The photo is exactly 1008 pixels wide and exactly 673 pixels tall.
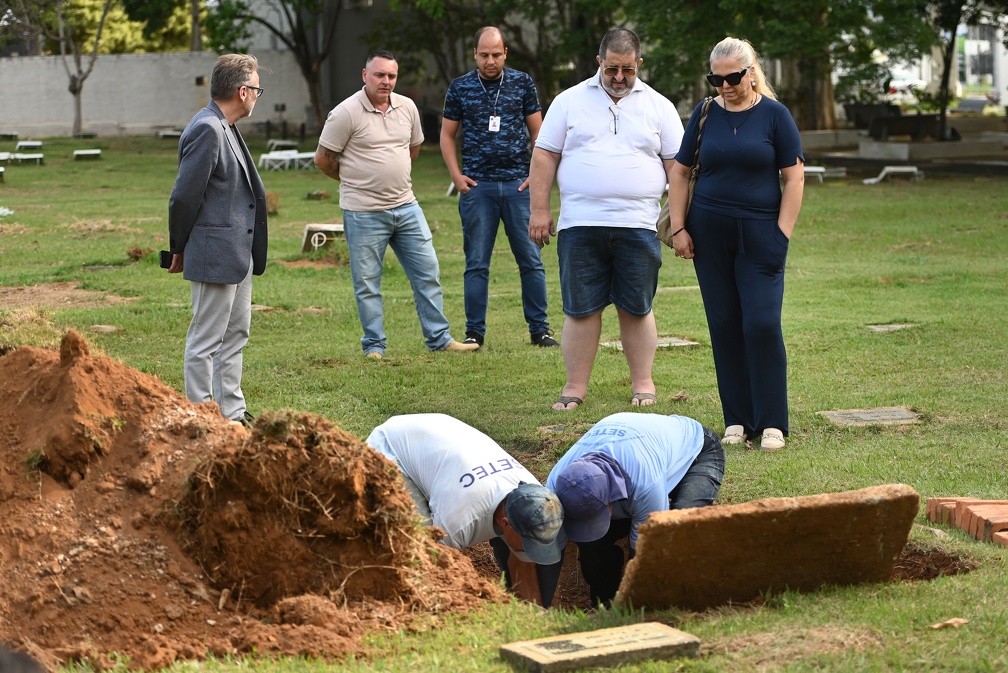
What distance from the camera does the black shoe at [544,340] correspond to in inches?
354

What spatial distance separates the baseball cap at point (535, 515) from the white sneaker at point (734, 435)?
2.14 m

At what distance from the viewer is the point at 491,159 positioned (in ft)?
28.6

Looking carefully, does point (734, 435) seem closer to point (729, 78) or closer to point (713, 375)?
point (713, 375)

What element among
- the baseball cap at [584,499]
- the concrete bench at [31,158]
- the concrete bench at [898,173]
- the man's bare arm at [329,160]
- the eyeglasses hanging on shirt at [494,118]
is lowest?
the baseball cap at [584,499]

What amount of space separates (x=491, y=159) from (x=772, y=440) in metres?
3.38

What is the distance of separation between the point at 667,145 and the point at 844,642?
392 centimetres

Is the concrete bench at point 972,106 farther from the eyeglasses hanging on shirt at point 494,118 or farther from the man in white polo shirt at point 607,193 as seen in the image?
the man in white polo shirt at point 607,193

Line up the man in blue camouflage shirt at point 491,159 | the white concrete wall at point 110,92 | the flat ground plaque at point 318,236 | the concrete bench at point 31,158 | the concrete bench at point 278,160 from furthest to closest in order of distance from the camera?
the white concrete wall at point 110,92 < the concrete bench at point 31,158 < the concrete bench at point 278,160 < the flat ground plaque at point 318,236 < the man in blue camouflage shirt at point 491,159

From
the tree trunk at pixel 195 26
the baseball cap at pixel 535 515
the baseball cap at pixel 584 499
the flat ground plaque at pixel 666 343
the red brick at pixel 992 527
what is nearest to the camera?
the baseball cap at pixel 535 515

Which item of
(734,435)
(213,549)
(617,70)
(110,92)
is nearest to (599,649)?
(213,549)

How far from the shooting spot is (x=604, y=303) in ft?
23.5

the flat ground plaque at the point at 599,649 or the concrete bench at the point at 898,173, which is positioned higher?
the concrete bench at the point at 898,173

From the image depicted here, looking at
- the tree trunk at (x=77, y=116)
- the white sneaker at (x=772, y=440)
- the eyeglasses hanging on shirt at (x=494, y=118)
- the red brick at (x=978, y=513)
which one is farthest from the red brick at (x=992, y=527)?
the tree trunk at (x=77, y=116)

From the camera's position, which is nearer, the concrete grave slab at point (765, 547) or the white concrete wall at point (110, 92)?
the concrete grave slab at point (765, 547)
